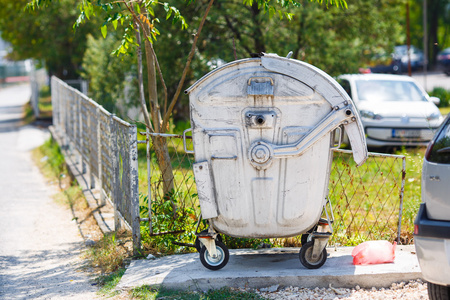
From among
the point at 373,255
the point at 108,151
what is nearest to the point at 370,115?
the point at 108,151

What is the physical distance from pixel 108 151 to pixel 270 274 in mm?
2874

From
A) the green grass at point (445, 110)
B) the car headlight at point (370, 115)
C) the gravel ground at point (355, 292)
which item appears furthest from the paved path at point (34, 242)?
the green grass at point (445, 110)

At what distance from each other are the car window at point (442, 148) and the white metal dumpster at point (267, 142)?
785 mm

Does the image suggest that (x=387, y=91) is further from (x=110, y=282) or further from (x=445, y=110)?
(x=110, y=282)

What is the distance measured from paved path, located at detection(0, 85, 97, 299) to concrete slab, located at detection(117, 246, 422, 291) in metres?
0.58

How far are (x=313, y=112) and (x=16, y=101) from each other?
27831 millimetres

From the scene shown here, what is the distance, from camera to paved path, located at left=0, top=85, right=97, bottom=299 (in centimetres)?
509

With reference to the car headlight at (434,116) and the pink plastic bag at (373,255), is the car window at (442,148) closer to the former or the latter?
the pink plastic bag at (373,255)

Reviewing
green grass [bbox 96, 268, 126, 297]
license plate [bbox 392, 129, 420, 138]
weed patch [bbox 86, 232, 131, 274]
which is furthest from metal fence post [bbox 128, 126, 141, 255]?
license plate [bbox 392, 129, 420, 138]

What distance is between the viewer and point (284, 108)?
15.3 feet

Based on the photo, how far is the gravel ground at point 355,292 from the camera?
4.51 m

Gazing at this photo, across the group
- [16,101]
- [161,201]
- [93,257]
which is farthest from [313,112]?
[16,101]

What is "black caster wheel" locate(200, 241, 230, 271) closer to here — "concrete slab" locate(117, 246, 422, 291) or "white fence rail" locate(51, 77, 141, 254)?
"concrete slab" locate(117, 246, 422, 291)

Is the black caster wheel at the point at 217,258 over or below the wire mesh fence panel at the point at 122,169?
below
